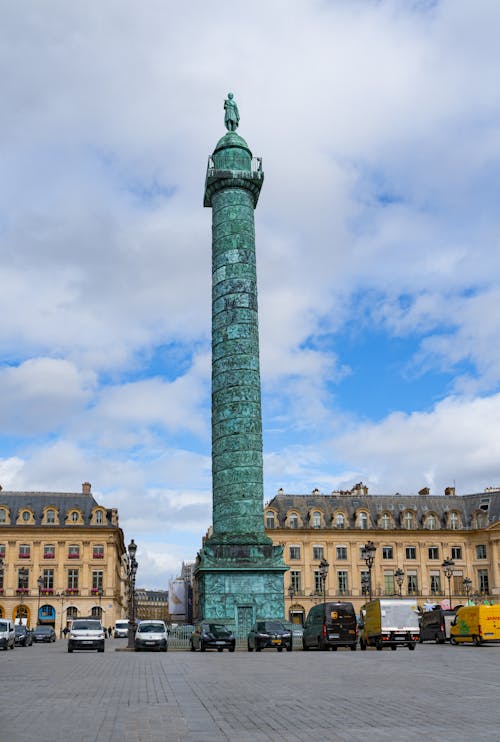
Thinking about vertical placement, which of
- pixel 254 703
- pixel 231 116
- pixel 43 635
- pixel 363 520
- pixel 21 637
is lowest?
pixel 43 635

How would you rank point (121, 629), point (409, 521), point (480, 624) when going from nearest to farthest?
point (480, 624) < point (121, 629) < point (409, 521)

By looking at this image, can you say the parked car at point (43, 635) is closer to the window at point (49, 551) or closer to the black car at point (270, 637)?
the window at point (49, 551)

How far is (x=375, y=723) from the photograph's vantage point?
872 centimetres

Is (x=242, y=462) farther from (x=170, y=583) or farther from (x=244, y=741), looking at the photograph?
(x=170, y=583)

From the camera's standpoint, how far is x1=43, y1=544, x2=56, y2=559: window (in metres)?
65.6

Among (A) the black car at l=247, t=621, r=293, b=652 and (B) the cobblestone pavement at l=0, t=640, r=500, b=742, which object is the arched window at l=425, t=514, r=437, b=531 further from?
(B) the cobblestone pavement at l=0, t=640, r=500, b=742

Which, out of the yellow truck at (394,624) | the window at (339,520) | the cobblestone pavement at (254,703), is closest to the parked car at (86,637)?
the yellow truck at (394,624)

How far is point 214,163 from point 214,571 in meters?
18.2

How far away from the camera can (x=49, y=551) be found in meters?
65.8

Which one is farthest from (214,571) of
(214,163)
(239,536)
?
(214,163)

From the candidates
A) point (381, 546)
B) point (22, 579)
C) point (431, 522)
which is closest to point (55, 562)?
point (22, 579)

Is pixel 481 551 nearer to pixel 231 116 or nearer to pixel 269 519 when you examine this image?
pixel 269 519

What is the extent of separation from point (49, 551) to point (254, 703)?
2282 inches

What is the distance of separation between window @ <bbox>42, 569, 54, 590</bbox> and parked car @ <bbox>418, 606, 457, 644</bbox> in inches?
1449
